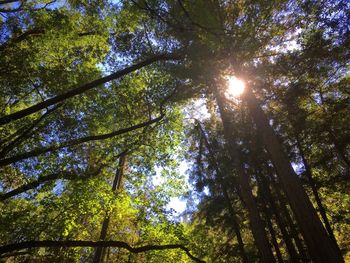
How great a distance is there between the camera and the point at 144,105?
11.3 metres

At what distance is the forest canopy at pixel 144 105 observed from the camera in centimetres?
813

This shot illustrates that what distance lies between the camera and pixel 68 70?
10289 millimetres

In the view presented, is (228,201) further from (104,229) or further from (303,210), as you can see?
(303,210)

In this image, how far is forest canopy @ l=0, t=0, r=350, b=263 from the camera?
8134 mm

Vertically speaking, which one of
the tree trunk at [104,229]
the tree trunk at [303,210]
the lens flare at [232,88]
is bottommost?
the tree trunk at [303,210]

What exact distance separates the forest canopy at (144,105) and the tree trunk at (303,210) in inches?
1.2

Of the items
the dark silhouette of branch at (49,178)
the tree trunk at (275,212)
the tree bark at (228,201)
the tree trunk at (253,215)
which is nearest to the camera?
the dark silhouette of branch at (49,178)

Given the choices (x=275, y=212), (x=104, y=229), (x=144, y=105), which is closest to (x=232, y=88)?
(x=144, y=105)

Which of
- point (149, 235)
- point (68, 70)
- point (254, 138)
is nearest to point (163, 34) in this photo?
point (68, 70)

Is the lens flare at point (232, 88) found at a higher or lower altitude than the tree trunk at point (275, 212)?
higher

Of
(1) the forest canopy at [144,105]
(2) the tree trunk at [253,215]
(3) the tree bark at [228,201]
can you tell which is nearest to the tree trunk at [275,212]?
(1) the forest canopy at [144,105]

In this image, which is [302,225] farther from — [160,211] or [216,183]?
[216,183]

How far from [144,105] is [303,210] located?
6.84m

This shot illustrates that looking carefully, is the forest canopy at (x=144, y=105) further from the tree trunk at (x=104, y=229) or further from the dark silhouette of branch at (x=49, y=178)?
the tree trunk at (x=104, y=229)
